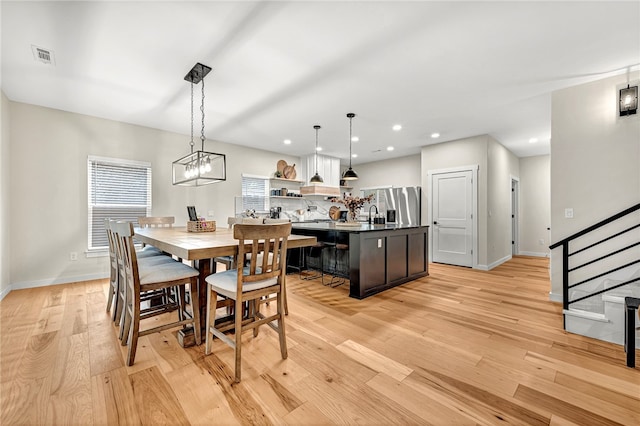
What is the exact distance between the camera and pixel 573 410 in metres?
1.51

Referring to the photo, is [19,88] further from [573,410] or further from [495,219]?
[495,219]

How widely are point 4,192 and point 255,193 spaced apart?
3891mm

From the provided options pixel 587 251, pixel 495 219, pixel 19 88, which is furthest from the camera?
pixel 495 219

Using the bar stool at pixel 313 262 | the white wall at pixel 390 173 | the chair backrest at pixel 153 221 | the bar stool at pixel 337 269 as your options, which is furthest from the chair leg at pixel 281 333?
the white wall at pixel 390 173

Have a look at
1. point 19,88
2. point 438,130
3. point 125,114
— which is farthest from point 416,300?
point 19,88

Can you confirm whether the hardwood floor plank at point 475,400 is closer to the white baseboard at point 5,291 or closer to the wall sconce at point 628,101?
the wall sconce at point 628,101

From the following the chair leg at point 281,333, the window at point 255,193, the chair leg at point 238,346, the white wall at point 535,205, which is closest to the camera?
the chair leg at point 238,346

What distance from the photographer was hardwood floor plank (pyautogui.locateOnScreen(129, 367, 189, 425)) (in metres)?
1.42

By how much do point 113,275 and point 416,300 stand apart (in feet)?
11.3

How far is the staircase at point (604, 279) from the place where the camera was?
238 cm

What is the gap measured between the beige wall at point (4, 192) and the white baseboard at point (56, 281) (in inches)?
4.5

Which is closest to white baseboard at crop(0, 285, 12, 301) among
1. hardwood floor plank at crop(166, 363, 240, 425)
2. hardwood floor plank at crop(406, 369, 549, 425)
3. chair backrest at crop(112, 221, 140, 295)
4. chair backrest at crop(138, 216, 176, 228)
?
chair backrest at crop(138, 216, 176, 228)

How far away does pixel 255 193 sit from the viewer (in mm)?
6379

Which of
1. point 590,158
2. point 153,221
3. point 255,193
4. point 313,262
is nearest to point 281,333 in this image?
point 313,262
